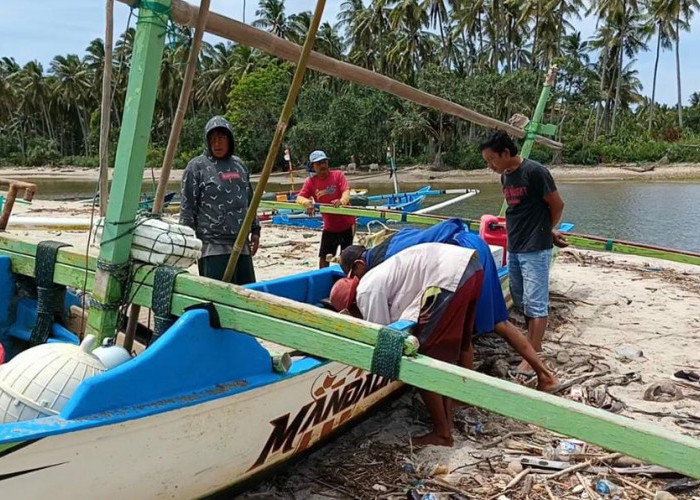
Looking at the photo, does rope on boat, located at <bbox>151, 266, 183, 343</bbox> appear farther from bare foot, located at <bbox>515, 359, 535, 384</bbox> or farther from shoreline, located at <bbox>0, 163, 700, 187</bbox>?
shoreline, located at <bbox>0, 163, 700, 187</bbox>

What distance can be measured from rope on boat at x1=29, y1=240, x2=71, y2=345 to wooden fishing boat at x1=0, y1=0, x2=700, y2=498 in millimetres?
12

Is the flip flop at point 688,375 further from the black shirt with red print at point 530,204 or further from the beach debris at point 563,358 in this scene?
the black shirt with red print at point 530,204

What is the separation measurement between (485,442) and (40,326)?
2.69 m

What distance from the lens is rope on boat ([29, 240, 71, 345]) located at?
3.20m

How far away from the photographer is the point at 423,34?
146ft

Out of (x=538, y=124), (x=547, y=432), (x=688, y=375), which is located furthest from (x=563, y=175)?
(x=547, y=432)

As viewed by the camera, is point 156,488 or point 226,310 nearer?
point 156,488

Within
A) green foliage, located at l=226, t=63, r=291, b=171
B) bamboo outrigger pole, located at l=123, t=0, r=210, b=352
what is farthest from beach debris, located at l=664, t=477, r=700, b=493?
green foliage, located at l=226, t=63, r=291, b=171

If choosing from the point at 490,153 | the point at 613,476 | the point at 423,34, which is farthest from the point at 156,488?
the point at 423,34

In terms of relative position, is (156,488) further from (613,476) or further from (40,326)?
(613,476)

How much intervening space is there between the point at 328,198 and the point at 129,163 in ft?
14.1

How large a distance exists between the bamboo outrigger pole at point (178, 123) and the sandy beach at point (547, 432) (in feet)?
2.64

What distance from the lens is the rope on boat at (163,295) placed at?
2.70m

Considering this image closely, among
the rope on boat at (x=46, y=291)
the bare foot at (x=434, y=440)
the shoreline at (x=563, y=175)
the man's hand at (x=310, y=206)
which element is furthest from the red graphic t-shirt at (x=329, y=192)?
the shoreline at (x=563, y=175)
